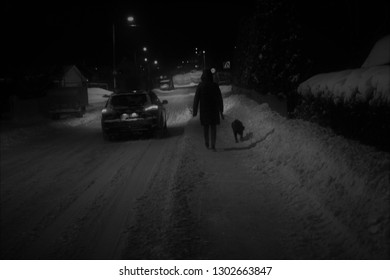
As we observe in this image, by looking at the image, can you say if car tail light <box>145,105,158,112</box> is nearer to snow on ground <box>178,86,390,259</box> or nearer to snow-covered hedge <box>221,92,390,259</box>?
snow on ground <box>178,86,390,259</box>

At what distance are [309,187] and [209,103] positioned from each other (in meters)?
4.72

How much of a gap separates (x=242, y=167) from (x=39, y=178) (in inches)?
174

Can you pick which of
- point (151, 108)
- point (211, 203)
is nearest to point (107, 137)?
point (151, 108)

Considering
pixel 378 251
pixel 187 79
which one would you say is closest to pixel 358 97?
pixel 378 251

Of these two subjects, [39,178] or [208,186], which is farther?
[39,178]

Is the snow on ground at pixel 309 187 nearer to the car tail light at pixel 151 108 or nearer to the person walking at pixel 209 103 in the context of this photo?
the person walking at pixel 209 103

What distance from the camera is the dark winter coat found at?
1002 cm

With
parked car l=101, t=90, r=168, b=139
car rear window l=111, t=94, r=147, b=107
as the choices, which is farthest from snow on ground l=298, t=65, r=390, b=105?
→ car rear window l=111, t=94, r=147, b=107

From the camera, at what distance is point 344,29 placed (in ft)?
43.6

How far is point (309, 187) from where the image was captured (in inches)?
233

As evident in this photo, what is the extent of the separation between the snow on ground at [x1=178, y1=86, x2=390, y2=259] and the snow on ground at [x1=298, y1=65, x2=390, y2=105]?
2.45 ft

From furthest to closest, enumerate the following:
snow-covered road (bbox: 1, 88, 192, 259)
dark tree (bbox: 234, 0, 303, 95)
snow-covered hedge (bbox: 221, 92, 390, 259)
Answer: dark tree (bbox: 234, 0, 303, 95), snow-covered road (bbox: 1, 88, 192, 259), snow-covered hedge (bbox: 221, 92, 390, 259)

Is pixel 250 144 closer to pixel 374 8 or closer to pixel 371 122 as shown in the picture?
pixel 371 122

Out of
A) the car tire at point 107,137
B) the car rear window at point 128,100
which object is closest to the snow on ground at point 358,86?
the car rear window at point 128,100
